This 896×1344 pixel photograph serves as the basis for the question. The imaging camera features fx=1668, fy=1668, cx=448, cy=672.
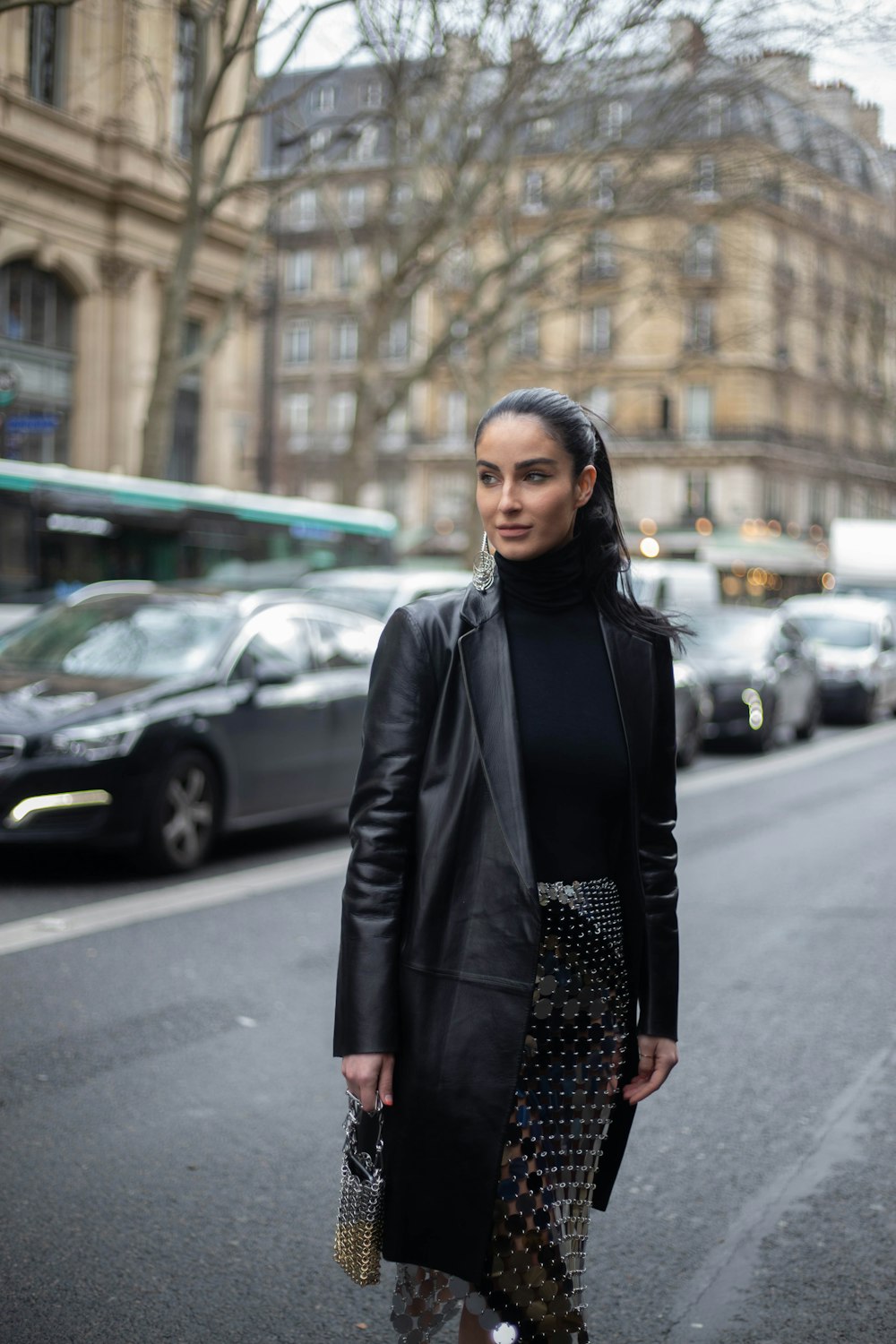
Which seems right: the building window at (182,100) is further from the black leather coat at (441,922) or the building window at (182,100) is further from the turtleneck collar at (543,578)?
the black leather coat at (441,922)

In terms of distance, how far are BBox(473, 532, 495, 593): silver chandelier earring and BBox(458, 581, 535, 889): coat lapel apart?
0.14 feet

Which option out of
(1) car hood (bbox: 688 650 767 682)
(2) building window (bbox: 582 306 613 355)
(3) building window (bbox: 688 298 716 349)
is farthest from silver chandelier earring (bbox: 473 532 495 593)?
(2) building window (bbox: 582 306 613 355)

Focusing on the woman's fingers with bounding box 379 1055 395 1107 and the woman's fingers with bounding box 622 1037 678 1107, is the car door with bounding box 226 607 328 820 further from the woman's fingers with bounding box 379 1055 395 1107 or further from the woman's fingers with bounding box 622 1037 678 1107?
the woman's fingers with bounding box 379 1055 395 1107

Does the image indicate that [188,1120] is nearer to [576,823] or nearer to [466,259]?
[576,823]

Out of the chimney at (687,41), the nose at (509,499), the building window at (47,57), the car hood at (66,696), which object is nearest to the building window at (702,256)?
the chimney at (687,41)

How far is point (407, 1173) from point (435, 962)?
0.33 m

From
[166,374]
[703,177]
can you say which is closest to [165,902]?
[166,374]

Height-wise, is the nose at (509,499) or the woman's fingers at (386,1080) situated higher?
the nose at (509,499)

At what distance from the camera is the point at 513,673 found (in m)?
2.57

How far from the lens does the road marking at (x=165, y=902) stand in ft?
24.2

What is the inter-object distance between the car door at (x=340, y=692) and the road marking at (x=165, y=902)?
0.64 m

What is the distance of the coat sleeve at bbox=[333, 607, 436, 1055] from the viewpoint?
2.49 metres

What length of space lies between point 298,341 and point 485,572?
2792 inches

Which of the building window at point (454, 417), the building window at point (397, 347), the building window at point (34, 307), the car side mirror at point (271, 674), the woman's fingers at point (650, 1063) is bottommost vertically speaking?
the woman's fingers at point (650, 1063)
